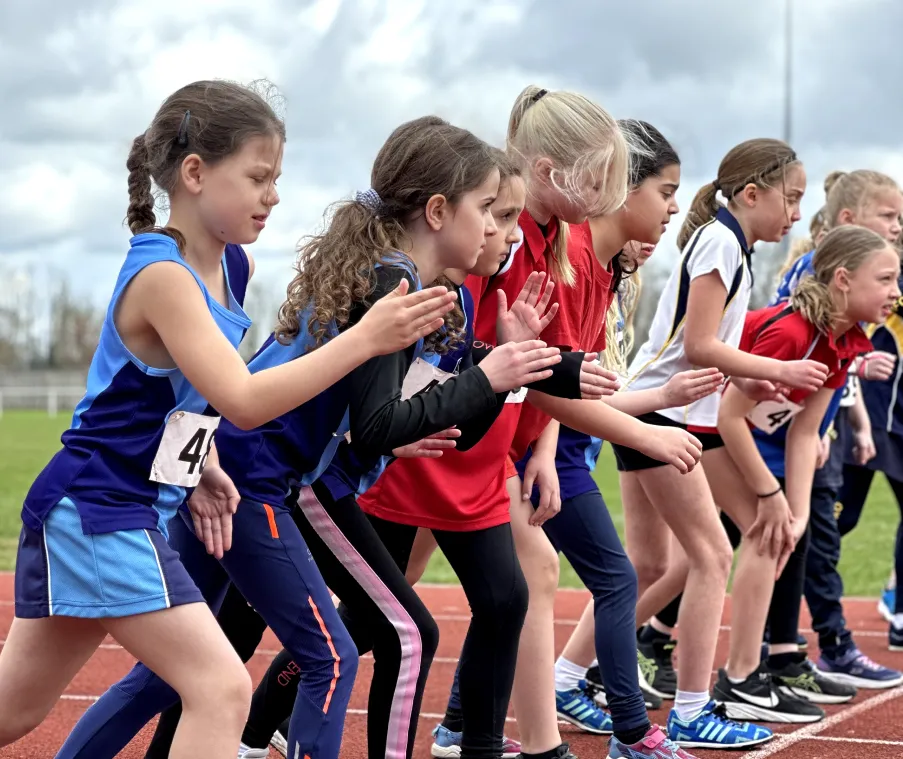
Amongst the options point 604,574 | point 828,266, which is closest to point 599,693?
point 604,574

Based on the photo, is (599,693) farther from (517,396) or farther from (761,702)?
(517,396)

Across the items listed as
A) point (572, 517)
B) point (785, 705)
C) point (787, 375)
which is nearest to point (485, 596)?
point (572, 517)

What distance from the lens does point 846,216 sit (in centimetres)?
621

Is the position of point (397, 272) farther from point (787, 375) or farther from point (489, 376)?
point (787, 375)

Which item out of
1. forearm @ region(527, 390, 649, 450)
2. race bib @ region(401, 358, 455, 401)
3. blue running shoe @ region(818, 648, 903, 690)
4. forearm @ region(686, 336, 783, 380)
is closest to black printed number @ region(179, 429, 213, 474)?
race bib @ region(401, 358, 455, 401)

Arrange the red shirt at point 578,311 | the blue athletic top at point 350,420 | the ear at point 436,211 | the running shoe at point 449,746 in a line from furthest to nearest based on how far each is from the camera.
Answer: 1. the running shoe at point 449,746
2. the red shirt at point 578,311
3. the ear at point 436,211
4. the blue athletic top at point 350,420

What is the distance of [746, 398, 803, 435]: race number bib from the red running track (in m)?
1.15

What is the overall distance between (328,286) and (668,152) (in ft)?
5.70

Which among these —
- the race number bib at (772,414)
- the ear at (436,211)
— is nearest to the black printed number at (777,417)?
the race number bib at (772,414)

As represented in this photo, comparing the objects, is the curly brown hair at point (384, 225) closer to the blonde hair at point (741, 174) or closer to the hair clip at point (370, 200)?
the hair clip at point (370, 200)

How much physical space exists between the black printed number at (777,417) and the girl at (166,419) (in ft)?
8.91

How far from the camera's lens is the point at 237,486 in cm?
319

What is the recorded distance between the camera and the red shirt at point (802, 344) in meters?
5.00

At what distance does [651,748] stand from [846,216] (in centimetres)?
316
